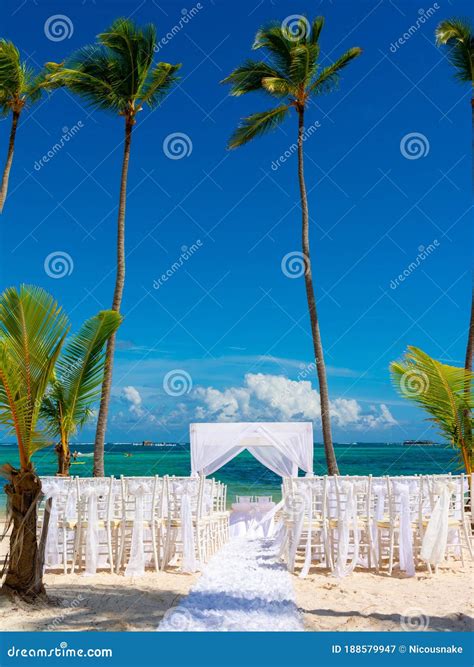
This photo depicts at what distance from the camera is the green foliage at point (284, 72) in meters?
17.2

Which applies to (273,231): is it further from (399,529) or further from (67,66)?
(399,529)

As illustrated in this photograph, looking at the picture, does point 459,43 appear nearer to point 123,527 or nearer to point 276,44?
point 276,44

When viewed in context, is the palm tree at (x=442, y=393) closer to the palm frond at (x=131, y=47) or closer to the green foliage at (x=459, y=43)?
the green foliage at (x=459, y=43)

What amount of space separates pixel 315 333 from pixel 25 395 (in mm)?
10660

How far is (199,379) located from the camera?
6888cm

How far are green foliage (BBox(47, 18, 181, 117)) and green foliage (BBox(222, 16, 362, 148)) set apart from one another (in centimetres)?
237

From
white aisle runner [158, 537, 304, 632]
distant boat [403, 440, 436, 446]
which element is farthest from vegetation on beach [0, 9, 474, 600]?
distant boat [403, 440, 436, 446]

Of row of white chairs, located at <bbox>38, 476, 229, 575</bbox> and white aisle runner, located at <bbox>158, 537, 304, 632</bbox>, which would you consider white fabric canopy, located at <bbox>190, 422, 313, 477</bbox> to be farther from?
white aisle runner, located at <bbox>158, 537, 304, 632</bbox>

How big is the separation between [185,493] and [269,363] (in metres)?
59.9

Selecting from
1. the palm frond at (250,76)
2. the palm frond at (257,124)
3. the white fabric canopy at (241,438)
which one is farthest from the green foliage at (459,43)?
the white fabric canopy at (241,438)

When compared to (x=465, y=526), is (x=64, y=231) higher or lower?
higher

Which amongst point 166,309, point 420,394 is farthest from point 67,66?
point 166,309

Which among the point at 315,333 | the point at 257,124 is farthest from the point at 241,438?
the point at 257,124

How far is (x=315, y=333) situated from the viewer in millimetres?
16547
